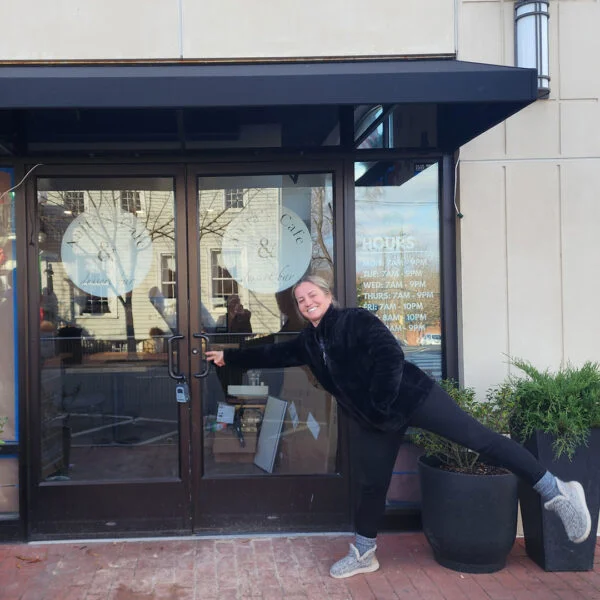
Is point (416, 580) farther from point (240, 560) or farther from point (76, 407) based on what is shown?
point (76, 407)

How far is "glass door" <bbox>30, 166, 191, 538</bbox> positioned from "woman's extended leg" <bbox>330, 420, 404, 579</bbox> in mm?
1298

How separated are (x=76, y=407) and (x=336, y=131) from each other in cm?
269

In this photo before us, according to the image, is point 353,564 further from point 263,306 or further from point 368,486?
point 263,306

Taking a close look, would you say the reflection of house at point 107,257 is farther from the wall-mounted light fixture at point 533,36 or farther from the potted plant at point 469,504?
the wall-mounted light fixture at point 533,36

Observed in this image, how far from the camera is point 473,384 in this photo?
449cm

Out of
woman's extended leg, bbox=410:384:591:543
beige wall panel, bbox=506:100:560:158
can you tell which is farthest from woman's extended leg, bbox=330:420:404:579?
beige wall panel, bbox=506:100:560:158

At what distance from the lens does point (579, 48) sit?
448 cm

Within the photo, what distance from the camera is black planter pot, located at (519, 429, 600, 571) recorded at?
3.81 m

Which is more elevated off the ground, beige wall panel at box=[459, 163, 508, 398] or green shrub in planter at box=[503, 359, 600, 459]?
beige wall panel at box=[459, 163, 508, 398]

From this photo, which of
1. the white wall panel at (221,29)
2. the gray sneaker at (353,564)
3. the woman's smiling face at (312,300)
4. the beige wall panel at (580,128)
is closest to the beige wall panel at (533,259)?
the beige wall panel at (580,128)

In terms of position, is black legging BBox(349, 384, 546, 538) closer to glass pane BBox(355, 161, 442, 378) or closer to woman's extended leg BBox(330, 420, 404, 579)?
woman's extended leg BBox(330, 420, 404, 579)

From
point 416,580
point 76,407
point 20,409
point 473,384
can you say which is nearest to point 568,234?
point 473,384

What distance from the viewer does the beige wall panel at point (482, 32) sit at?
445cm

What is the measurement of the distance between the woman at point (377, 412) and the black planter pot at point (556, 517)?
17 cm
